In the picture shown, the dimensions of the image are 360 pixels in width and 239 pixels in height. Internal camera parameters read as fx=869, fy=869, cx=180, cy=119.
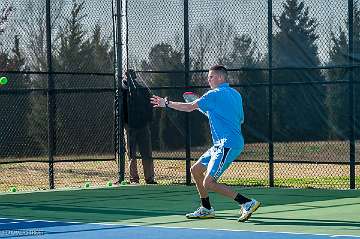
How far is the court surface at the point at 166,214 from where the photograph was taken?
9.30 metres

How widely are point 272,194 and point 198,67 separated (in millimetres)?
3002

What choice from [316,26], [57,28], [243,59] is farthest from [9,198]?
[316,26]

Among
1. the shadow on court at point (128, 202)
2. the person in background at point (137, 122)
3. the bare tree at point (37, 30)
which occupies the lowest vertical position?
the shadow on court at point (128, 202)

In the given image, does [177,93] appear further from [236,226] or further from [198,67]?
[236,226]

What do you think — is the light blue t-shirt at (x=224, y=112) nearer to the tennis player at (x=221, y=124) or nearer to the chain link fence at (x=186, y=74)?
the tennis player at (x=221, y=124)

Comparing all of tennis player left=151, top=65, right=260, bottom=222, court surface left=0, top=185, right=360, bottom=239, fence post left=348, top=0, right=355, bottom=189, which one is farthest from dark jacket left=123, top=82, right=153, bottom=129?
tennis player left=151, top=65, right=260, bottom=222

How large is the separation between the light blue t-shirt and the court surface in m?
0.99

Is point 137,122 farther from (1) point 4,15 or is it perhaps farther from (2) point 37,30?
(1) point 4,15

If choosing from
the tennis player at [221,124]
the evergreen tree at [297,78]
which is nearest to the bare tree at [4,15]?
the evergreen tree at [297,78]

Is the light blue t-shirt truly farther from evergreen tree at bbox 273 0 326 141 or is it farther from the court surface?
evergreen tree at bbox 273 0 326 141

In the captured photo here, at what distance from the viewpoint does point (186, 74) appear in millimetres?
15828

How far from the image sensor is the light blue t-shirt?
405 inches

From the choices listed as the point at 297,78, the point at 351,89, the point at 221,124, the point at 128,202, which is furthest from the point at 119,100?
the point at 221,124

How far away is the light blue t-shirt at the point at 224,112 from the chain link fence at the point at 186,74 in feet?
14.6
